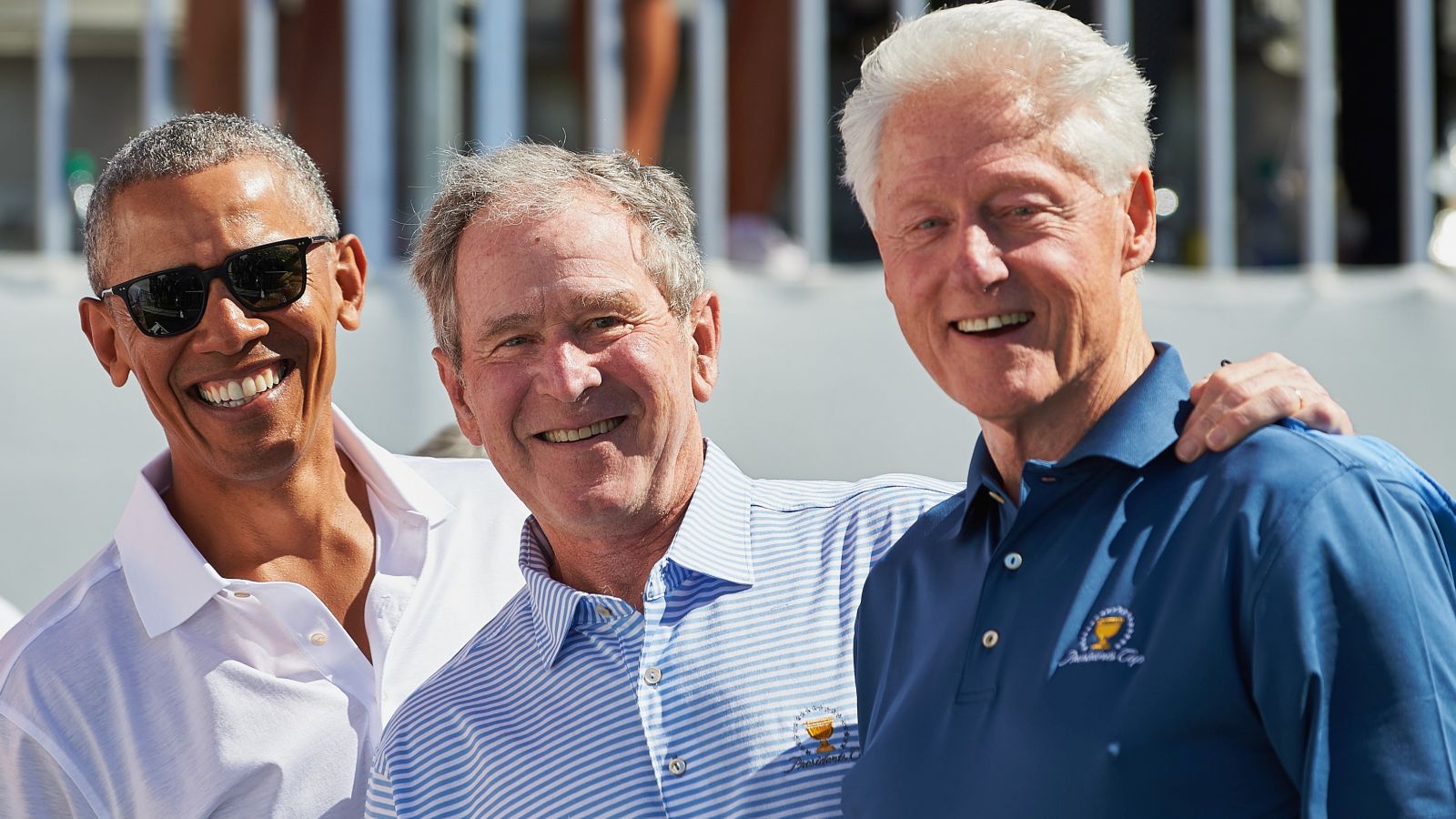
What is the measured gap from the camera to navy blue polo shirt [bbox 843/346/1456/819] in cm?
148

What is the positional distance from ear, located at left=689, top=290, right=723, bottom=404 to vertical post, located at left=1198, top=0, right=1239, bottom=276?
293cm

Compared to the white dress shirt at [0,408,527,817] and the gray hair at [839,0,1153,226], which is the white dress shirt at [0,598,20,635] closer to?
the white dress shirt at [0,408,527,817]

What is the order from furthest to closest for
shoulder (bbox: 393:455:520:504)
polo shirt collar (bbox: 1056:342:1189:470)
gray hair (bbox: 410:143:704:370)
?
1. shoulder (bbox: 393:455:520:504)
2. gray hair (bbox: 410:143:704:370)
3. polo shirt collar (bbox: 1056:342:1189:470)

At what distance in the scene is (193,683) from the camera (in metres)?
2.48

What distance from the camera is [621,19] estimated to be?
501cm

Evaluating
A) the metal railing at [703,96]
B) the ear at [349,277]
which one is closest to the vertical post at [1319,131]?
the metal railing at [703,96]

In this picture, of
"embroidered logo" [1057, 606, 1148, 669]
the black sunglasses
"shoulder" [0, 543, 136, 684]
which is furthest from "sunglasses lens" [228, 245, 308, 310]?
"embroidered logo" [1057, 606, 1148, 669]

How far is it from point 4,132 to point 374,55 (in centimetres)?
238

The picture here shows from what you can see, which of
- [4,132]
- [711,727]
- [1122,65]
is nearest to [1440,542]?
[1122,65]

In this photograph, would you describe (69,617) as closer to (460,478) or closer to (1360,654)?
(460,478)

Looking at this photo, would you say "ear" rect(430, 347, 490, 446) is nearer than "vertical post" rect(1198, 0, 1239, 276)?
Yes

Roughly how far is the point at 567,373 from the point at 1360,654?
1150mm

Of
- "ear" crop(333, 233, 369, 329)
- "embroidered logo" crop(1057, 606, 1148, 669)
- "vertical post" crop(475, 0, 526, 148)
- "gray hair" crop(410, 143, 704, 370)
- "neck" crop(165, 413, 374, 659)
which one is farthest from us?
"vertical post" crop(475, 0, 526, 148)

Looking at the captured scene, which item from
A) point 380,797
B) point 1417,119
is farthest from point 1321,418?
point 1417,119
